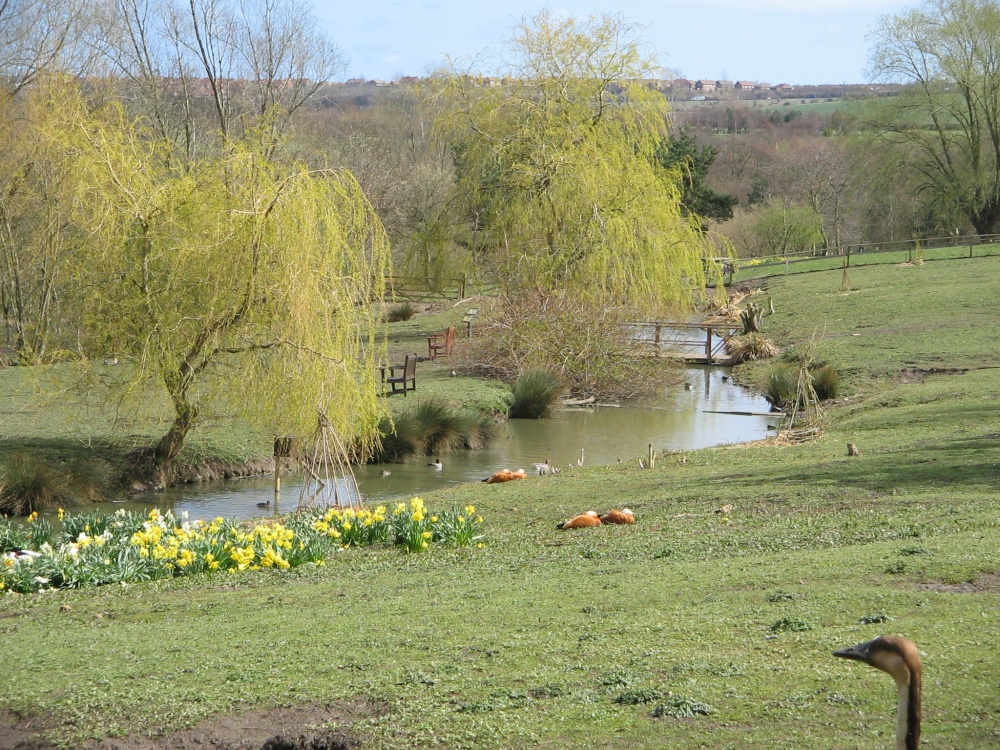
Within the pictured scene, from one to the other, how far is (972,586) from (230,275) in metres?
13.8

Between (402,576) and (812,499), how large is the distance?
16.9 ft

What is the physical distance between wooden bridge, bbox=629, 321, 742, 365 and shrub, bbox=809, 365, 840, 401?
235 inches

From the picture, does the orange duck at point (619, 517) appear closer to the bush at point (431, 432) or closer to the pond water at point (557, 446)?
the pond water at point (557, 446)

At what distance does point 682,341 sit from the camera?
38625mm

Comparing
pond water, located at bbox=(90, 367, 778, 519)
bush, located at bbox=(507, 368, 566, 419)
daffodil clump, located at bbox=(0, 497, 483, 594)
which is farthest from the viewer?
bush, located at bbox=(507, 368, 566, 419)

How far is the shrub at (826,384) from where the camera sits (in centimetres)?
2828

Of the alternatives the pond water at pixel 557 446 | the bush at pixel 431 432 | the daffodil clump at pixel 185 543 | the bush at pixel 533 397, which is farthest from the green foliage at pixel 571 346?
Result: the daffodil clump at pixel 185 543

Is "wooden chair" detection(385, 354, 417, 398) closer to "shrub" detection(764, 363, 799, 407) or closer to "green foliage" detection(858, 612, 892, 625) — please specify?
"shrub" detection(764, 363, 799, 407)

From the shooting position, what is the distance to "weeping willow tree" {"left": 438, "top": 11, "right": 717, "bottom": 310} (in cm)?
3375

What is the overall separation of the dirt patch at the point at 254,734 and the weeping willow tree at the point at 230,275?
1157 centimetres

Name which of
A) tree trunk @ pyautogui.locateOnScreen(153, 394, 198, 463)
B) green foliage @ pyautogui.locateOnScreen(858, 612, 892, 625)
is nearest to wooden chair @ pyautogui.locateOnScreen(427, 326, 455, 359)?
tree trunk @ pyautogui.locateOnScreen(153, 394, 198, 463)

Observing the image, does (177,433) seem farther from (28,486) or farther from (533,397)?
(533,397)

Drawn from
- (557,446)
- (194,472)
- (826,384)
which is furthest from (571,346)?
(194,472)

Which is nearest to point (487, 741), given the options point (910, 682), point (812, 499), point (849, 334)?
point (910, 682)
